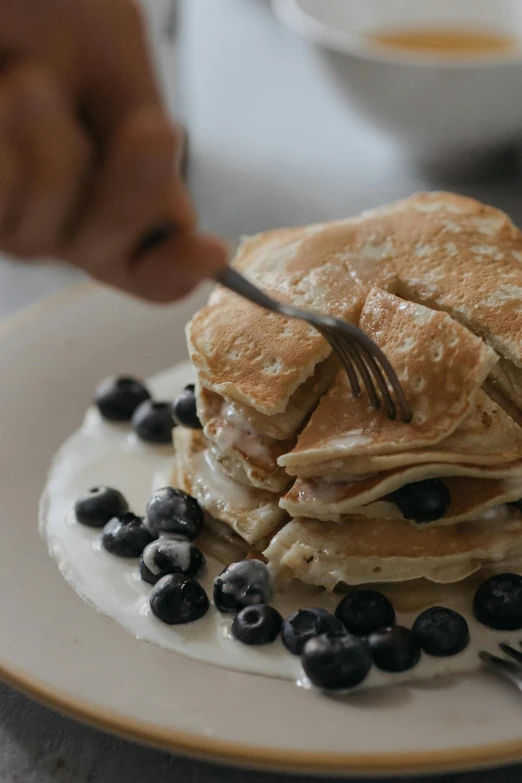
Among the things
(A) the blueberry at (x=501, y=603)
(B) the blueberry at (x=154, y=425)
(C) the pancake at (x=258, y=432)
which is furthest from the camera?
(B) the blueberry at (x=154, y=425)

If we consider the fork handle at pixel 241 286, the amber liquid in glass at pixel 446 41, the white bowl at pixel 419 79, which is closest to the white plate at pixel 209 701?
the fork handle at pixel 241 286

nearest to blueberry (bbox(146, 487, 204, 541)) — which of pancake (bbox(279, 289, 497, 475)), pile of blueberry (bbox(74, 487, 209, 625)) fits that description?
pile of blueberry (bbox(74, 487, 209, 625))

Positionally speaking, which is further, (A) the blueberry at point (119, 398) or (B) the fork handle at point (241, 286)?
(A) the blueberry at point (119, 398)

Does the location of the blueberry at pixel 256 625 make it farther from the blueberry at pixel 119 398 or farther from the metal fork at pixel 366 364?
the blueberry at pixel 119 398

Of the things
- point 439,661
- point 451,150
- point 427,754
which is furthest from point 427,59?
point 427,754

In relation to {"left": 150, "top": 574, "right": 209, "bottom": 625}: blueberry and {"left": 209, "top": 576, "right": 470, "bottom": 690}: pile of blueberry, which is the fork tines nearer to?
{"left": 209, "top": 576, "right": 470, "bottom": 690}: pile of blueberry

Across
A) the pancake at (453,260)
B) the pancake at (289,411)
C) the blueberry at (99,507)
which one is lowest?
the blueberry at (99,507)

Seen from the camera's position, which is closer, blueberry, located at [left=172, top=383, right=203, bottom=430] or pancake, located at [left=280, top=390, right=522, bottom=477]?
pancake, located at [left=280, top=390, right=522, bottom=477]
